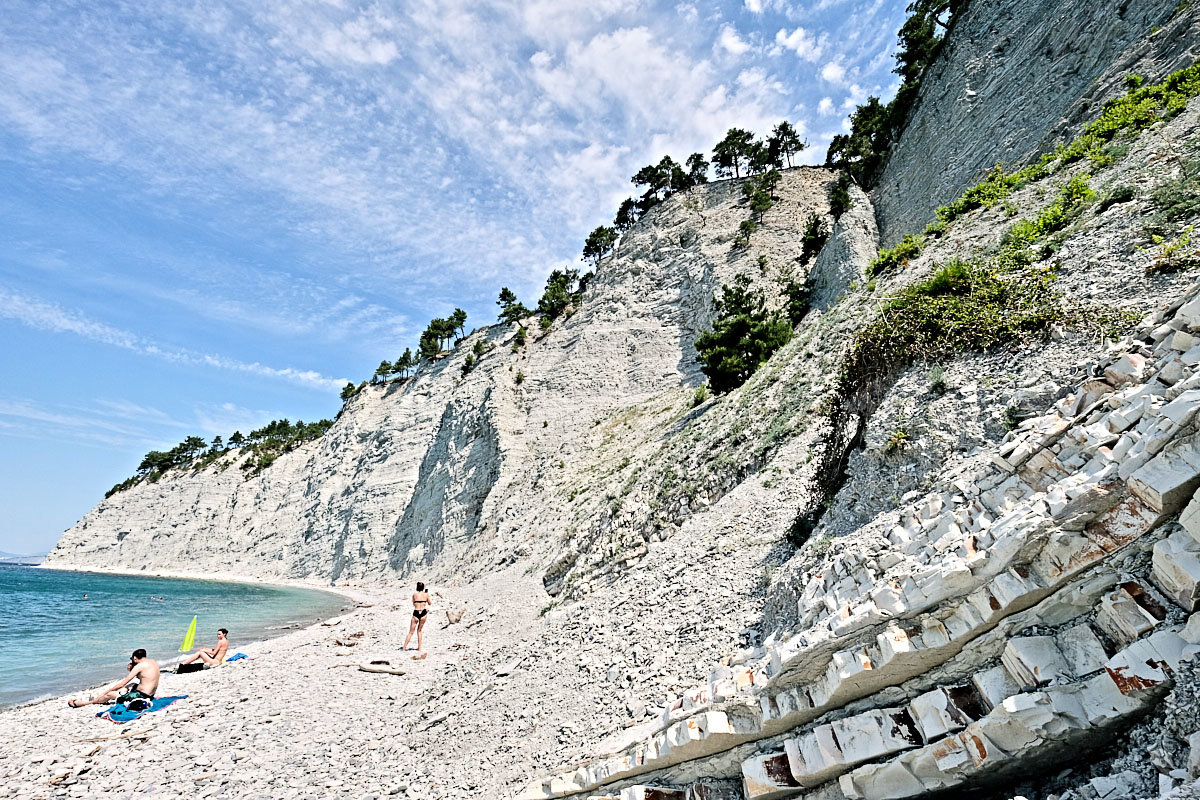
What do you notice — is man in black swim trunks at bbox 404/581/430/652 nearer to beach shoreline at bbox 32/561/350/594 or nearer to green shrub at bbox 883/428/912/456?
green shrub at bbox 883/428/912/456

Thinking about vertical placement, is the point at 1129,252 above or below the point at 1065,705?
above

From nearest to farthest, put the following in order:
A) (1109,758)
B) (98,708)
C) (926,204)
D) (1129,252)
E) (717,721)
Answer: (1109,758) < (717,721) < (1129,252) < (98,708) < (926,204)

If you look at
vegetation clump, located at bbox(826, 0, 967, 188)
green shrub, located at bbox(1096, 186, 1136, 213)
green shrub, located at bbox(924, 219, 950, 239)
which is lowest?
green shrub, located at bbox(1096, 186, 1136, 213)

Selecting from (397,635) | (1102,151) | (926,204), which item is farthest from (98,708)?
(926,204)

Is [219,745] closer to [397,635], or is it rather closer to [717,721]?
[397,635]

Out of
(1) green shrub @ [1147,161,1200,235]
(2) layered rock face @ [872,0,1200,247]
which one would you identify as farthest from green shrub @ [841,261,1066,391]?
(2) layered rock face @ [872,0,1200,247]

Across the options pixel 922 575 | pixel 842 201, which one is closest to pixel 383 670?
pixel 922 575

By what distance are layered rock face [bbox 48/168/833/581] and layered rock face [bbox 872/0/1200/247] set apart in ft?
36.4

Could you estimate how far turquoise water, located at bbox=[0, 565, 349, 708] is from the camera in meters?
16.6

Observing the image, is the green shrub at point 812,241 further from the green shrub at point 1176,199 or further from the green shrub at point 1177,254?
the green shrub at point 1177,254

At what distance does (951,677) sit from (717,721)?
77.4 inches

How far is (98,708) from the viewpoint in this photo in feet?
41.4

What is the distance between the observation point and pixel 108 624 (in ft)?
83.5

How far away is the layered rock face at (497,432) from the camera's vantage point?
34.0 m
